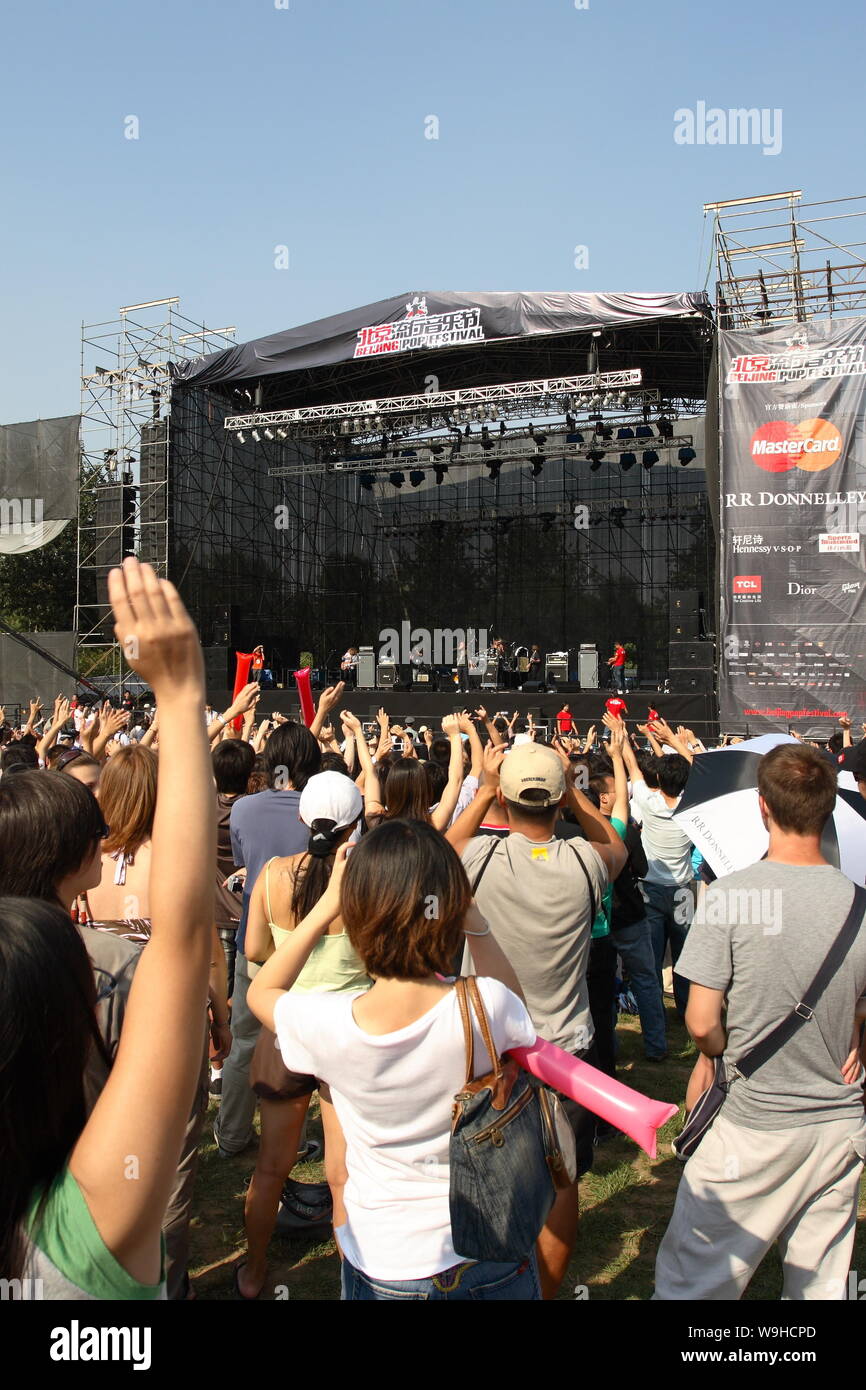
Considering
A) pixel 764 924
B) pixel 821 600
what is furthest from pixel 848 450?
pixel 764 924

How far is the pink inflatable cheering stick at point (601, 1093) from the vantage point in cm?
145

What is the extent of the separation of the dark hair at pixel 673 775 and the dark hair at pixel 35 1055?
4.19 meters

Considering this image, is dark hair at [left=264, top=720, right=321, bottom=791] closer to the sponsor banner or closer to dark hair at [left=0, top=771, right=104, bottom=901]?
dark hair at [left=0, top=771, right=104, bottom=901]

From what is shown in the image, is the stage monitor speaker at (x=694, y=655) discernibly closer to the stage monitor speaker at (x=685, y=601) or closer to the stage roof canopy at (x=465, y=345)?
the stage monitor speaker at (x=685, y=601)

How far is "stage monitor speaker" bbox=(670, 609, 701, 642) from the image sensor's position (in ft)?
53.4

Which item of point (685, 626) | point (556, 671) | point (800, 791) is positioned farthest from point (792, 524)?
point (800, 791)

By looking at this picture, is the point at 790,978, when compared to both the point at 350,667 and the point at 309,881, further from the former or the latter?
the point at 350,667

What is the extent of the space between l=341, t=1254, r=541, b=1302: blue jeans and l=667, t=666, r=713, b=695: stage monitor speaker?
14.5 metres

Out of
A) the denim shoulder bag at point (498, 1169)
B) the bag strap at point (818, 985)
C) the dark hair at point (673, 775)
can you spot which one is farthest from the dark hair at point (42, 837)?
the dark hair at point (673, 775)

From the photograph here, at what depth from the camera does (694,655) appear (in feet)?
51.9

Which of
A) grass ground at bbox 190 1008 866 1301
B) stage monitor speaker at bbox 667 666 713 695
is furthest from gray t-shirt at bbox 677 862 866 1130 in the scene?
stage monitor speaker at bbox 667 666 713 695

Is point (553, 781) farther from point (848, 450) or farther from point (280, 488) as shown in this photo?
point (280, 488)

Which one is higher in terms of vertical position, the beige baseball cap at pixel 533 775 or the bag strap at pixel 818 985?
the beige baseball cap at pixel 533 775

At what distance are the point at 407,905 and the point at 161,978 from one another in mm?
699
